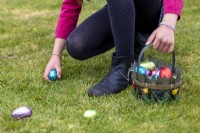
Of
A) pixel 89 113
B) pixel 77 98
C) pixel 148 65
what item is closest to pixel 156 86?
pixel 148 65

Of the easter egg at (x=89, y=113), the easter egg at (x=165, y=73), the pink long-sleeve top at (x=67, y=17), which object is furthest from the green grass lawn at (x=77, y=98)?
the pink long-sleeve top at (x=67, y=17)

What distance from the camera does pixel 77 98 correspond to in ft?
6.48

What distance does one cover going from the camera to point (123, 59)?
2023 mm

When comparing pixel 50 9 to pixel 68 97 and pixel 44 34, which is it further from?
pixel 68 97

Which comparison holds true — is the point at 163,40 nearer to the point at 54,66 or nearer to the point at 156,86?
the point at 156,86

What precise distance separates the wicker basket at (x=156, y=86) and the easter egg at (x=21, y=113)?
514 mm

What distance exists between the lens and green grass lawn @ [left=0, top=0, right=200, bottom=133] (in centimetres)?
168

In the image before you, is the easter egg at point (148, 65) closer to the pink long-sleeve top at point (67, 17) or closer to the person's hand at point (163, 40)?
the person's hand at point (163, 40)

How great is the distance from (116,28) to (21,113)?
630 mm

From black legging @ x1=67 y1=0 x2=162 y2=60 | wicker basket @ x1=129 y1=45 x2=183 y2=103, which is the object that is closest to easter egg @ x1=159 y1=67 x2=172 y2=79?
wicker basket @ x1=129 y1=45 x2=183 y2=103

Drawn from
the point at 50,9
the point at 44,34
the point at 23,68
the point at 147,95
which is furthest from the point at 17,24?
the point at 147,95

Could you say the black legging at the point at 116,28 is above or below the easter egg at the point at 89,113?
above

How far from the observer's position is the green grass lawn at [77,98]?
1.68m

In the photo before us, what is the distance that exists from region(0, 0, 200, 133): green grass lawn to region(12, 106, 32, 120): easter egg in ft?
0.08
